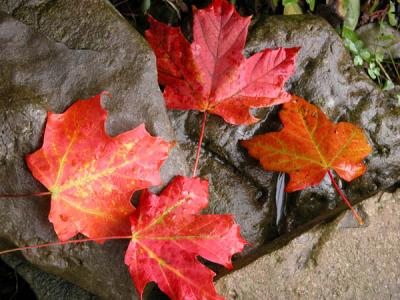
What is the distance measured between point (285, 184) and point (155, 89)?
0.71 meters

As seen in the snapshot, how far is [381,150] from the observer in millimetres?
2012

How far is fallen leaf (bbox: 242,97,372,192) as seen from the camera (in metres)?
1.84

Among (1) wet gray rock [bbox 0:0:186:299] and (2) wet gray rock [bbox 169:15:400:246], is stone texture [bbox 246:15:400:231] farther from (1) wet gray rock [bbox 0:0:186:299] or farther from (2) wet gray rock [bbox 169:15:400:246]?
(1) wet gray rock [bbox 0:0:186:299]

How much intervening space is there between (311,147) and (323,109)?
0.26m

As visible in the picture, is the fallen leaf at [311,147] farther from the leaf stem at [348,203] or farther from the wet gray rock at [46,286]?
the wet gray rock at [46,286]

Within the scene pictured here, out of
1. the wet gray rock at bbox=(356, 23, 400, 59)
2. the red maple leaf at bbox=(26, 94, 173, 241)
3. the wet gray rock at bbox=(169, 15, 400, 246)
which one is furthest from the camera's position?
the wet gray rock at bbox=(356, 23, 400, 59)

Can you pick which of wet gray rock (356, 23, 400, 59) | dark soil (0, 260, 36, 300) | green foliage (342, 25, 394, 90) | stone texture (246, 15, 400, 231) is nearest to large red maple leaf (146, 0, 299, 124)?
stone texture (246, 15, 400, 231)

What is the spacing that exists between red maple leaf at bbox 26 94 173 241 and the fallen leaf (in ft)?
1.88

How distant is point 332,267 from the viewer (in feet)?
6.00

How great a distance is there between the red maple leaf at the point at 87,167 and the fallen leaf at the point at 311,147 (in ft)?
1.88

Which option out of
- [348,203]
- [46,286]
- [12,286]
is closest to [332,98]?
[348,203]

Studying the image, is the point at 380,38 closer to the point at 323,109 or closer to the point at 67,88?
the point at 323,109

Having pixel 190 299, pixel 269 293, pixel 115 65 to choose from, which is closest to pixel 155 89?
pixel 115 65

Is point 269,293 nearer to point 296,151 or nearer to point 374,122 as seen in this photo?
point 296,151
